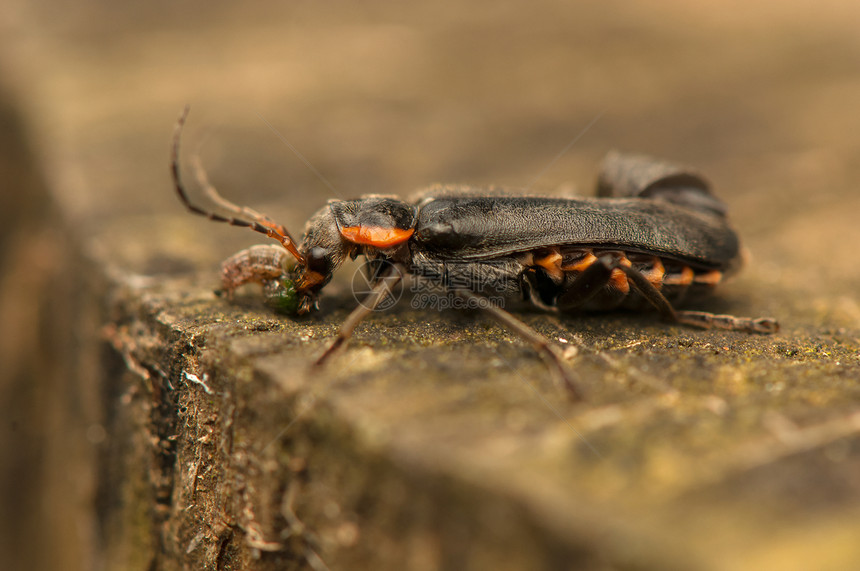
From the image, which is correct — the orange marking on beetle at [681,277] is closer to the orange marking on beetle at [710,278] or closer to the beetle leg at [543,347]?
the orange marking on beetle at [710,278]

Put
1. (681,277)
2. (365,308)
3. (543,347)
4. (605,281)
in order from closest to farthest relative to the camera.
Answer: (543,347) → (365,308) → (605,281) → (681,277)

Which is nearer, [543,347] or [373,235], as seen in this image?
[543,347]

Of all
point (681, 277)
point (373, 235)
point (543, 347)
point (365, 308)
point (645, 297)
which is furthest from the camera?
point (681, 277)

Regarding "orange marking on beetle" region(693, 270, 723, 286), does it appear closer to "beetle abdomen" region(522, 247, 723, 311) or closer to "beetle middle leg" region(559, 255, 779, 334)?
"beetle abdomen" region(522, 247, 723, 311)

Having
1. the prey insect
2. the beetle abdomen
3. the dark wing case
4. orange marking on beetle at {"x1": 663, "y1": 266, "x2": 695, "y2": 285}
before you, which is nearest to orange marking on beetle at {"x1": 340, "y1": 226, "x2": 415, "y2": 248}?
the prey insect

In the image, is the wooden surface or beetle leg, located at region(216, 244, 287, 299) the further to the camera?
beetle leg, located at region(216, 244, 287, 299)

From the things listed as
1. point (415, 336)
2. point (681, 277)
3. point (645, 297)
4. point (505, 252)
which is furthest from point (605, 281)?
point (415, 336)

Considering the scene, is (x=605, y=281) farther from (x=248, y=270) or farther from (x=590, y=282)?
(x=248, y=270)

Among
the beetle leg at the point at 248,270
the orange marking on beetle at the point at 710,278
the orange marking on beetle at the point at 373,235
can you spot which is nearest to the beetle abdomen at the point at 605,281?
the orange marking on beetle at the point at 710,278
